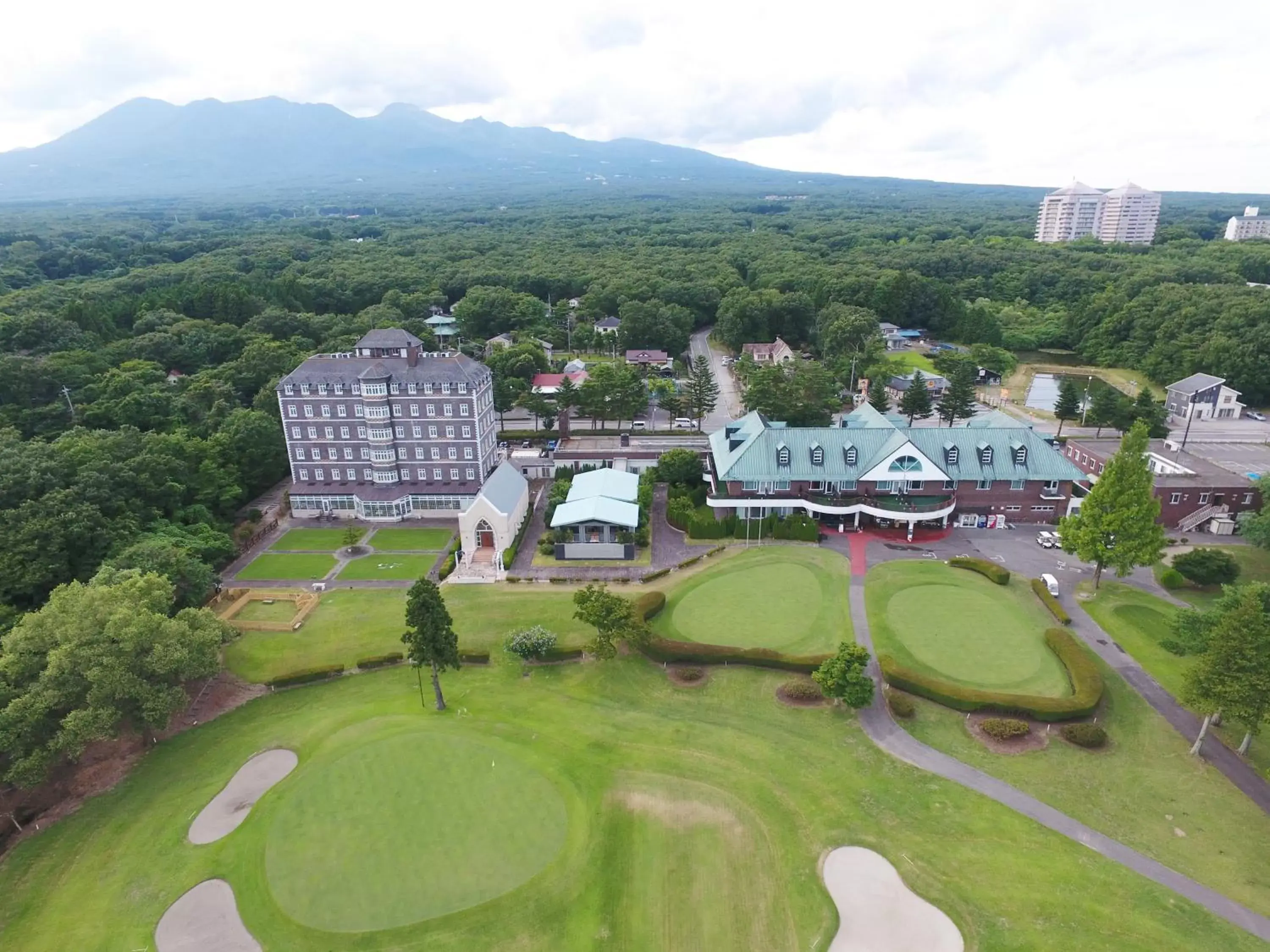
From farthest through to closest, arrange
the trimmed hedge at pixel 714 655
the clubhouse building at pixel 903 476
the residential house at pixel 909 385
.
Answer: the residential house at pixel 909 385, the clubhouse building at pixel 903 476, the trimmed hedge at pixel 714 655

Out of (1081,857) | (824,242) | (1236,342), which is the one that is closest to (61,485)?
(1081,857)

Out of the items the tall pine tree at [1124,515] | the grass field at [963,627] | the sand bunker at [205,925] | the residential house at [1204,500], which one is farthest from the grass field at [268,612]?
the residential house at [1204,500]

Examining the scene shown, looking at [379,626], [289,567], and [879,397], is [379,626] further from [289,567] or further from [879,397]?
[879,397]

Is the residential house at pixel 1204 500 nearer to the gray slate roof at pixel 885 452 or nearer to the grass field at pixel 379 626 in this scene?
the gray slate roof at pixel 885 452

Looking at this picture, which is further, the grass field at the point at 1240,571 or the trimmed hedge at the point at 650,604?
the grass field at the point at 1240,571

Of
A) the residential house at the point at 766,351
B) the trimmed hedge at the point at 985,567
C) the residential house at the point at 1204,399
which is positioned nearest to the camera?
the trimmed hedge at the point at 985,567

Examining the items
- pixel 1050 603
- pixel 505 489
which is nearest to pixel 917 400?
pixel 1050 603

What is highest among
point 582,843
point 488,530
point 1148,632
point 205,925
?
point 488,530
